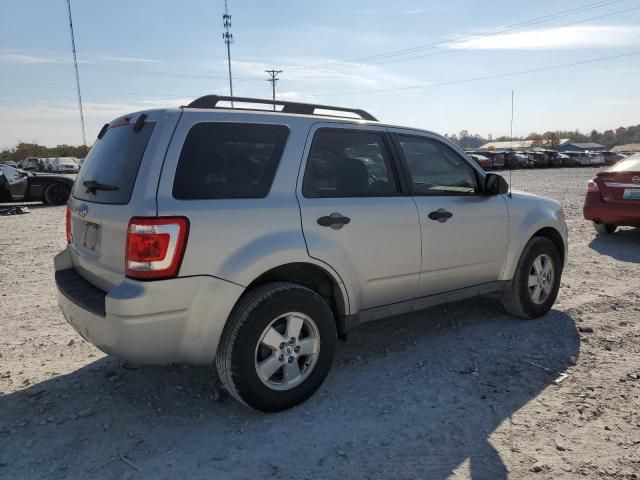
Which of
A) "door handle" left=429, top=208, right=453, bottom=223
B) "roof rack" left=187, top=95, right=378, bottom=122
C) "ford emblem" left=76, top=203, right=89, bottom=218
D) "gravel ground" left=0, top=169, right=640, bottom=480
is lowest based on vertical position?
"gravel ground" left=0, top=169, right=640, bottom=480

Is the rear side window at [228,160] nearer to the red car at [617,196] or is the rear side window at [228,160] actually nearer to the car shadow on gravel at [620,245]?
the car shadow on gravel at [620,245]

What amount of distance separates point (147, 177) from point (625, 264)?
6.74 m

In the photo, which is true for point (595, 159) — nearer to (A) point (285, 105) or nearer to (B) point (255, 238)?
(A) point (285, 105)

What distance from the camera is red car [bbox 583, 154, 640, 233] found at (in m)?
7.98

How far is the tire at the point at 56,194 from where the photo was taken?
14.8 m

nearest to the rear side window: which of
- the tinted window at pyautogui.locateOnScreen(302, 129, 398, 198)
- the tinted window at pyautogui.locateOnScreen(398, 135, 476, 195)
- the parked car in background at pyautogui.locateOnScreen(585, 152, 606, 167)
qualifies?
the tinted window at pyautogui.locateOnScreen(302, 129, 398, 198)

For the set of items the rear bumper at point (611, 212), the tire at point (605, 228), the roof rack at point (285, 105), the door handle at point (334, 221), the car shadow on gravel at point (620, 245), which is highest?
the roof rack at point (285, 105)

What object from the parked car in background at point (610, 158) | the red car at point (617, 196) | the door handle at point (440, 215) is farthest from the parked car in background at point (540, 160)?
the door handle at point (440, 215)

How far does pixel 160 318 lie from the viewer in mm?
2650

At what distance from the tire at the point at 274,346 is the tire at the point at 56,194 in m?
14.2

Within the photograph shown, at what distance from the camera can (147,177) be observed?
2684 millimetres

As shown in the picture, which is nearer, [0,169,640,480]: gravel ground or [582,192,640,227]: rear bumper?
[0,169,640,480]: gravel ground

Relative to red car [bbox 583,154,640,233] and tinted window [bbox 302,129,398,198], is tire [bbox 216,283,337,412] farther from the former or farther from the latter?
red car [bbox 583,154,640,233]

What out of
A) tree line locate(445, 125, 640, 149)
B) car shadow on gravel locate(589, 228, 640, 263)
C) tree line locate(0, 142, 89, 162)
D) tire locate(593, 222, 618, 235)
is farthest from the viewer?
tree line locate(445, 125, 640, 149)
